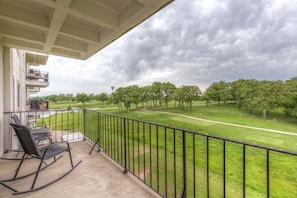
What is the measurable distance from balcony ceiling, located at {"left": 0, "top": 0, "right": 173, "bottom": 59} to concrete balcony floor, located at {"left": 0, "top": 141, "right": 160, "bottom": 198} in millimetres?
2173

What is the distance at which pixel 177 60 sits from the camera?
3688cm

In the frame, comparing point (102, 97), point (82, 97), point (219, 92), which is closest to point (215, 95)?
point (219, 92)

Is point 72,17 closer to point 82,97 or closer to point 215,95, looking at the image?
point 82,97

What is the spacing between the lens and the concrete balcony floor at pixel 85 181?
1.58 metres

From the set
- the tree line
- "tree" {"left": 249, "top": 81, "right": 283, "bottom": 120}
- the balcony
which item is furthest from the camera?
"tree" {"left": 249, "top": 81, "right": 283, "bottom": 120}

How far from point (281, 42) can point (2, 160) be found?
35.4m

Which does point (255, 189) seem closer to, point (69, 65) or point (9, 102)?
point (9, 102)

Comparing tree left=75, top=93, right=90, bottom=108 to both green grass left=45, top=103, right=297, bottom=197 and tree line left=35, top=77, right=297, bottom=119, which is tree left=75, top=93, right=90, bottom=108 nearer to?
tree line left=35, top=77, right=297, bottom=119

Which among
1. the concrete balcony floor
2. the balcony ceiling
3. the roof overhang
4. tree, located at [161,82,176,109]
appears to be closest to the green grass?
the concrete balcony floor

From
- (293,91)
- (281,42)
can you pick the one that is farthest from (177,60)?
(293,91)

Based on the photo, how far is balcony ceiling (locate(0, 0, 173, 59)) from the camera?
5.59 ft

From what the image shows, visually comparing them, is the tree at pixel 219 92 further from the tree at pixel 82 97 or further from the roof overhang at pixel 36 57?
the roof overhang at pixel 36 57

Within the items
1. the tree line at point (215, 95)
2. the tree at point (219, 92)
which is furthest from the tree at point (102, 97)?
the tree at point (219, 92)

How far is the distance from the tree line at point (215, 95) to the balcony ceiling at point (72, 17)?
2397cm
